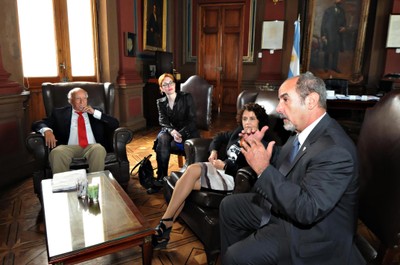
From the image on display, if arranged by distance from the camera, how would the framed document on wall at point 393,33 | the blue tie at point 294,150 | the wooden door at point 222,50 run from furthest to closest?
the wooden door at point 222,50
the framed document on wall at point 393,33
the blue tie at point 294,150

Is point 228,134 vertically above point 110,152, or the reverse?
point 228,134

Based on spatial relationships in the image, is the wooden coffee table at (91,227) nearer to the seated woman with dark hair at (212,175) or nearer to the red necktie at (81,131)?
the seated woman with dark hair at (212,175)

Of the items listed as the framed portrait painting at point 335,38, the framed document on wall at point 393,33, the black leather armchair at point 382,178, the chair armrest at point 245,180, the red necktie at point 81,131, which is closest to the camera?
the black leather armchair at point 382,178

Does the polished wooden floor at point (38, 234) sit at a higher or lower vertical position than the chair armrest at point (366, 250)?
lower

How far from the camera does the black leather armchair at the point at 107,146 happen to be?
248 cm

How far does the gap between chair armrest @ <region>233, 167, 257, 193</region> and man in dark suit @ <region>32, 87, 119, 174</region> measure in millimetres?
1331

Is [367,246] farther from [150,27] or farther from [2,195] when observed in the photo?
[150,27]

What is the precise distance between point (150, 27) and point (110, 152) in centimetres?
414

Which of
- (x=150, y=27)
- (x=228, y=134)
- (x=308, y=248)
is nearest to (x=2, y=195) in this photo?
(x=228, y=134)

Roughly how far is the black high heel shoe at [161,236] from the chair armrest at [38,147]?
126 centimetres

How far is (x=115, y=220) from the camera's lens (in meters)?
1.60

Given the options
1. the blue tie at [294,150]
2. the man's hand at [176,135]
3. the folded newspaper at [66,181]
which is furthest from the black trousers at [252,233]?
the man's hand at [176,135]

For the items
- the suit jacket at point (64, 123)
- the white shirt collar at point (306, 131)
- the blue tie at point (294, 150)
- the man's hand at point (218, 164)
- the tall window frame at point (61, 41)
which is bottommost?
the man's hand at point (218, 164)

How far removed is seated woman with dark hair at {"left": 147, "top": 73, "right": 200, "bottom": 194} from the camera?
2.93 m
